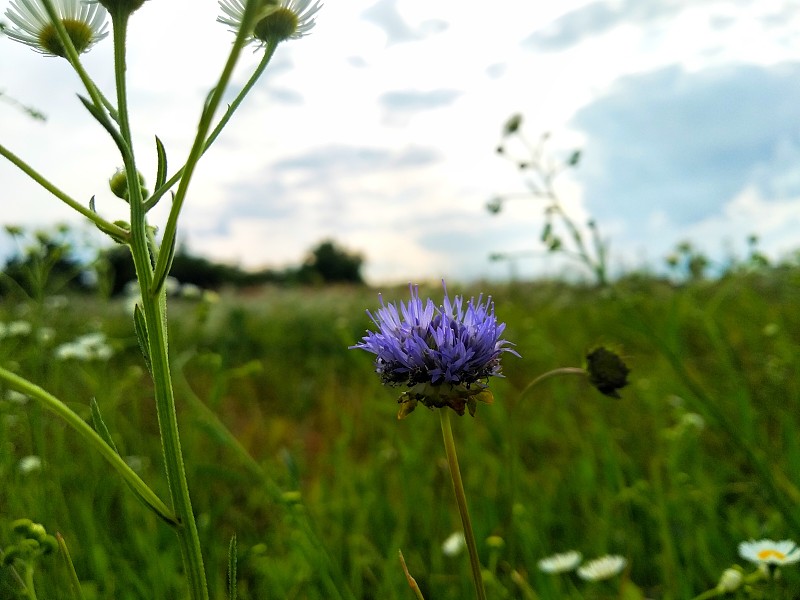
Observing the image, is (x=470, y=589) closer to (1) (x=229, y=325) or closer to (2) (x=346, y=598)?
(2) (x=346, y=598)

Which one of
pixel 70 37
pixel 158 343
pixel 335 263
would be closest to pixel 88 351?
pixel 70 37

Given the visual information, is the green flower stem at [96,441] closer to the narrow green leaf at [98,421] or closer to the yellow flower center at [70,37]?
the narrow green leaf at [98,421]

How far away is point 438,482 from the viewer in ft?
8.61

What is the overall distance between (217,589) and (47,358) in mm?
1897

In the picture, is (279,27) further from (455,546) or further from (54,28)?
(455,546)

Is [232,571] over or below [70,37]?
below

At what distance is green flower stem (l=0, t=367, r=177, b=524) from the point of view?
631 mm

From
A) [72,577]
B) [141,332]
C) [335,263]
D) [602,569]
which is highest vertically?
[335,263]

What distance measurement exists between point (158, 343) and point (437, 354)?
0.30 m

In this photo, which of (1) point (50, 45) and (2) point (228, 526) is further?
(2) point (228, 526)

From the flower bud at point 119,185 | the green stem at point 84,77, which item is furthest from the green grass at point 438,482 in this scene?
the green stem at point 84,77

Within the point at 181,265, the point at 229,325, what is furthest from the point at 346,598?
the point at 181,265

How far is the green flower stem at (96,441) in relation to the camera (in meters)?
0.63

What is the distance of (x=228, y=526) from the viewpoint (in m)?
2.41
